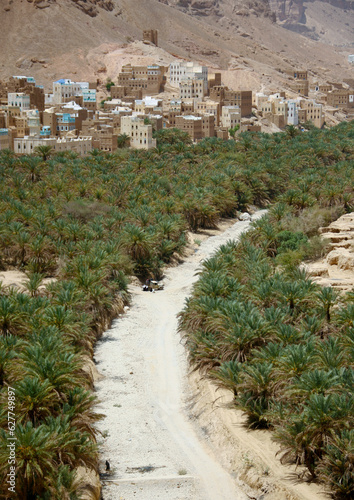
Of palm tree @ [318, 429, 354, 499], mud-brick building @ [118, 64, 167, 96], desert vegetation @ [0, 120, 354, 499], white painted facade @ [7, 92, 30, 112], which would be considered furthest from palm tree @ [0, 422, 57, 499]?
mud-brick building @ [118, 64, 167, 96]

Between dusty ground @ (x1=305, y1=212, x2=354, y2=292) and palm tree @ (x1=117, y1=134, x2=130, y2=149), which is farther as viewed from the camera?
palm tree @ (x1=117, y1=134, x2=130, y2=149)

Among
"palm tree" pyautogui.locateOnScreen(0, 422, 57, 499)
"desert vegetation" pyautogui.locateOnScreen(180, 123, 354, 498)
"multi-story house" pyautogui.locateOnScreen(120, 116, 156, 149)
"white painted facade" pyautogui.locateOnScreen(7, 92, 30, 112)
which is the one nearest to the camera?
"palm tree" pyautogui.locateOnScreen(0, 422, 57, 499)

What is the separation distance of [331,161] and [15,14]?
203ft

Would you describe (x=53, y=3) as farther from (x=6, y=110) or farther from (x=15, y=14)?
(x=6, y=110)

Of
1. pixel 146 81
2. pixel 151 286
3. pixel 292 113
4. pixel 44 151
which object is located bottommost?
pixel 151 286

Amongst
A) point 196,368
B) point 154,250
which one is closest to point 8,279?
point 154,250

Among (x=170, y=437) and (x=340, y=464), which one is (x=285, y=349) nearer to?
(x=170, y=437)

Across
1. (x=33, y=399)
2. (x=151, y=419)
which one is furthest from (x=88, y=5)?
(x=33, y=399)

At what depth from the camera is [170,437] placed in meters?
19.5

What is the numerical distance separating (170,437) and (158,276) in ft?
52.1

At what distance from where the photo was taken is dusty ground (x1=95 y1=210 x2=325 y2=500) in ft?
54.9

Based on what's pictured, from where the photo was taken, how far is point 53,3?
362ft

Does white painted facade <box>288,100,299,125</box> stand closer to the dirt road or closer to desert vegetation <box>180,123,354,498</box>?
desert vegetation <box>180,123,354,498</box>

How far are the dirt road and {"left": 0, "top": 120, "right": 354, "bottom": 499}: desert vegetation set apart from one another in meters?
0.81
